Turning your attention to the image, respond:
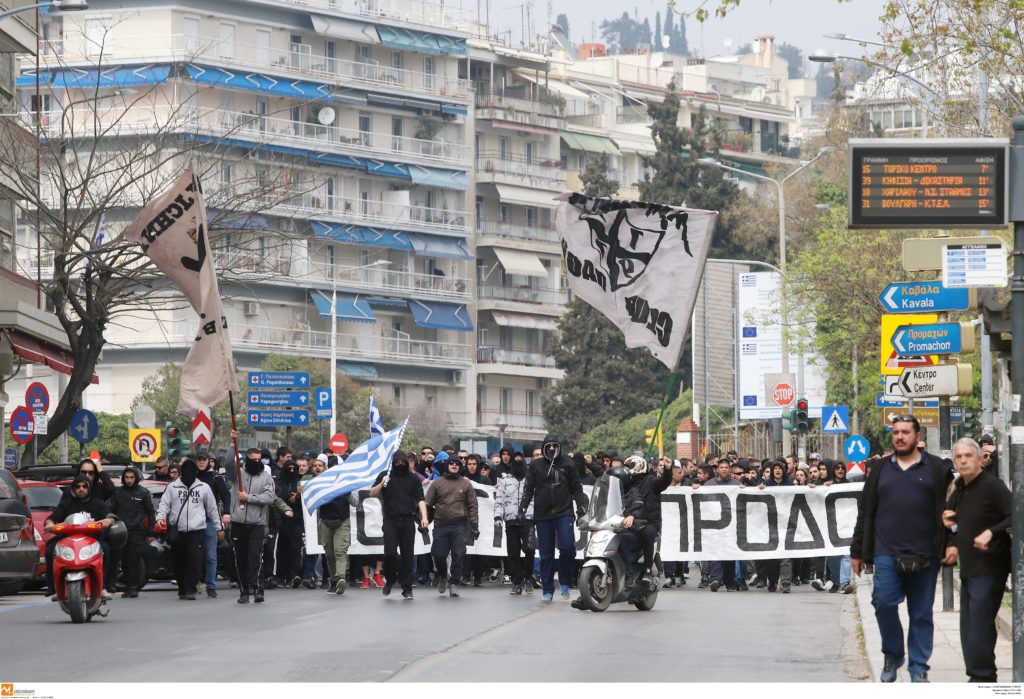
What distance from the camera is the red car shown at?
27062 mm

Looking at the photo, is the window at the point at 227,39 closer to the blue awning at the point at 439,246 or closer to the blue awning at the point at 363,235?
the blue awning at the point at 363,235

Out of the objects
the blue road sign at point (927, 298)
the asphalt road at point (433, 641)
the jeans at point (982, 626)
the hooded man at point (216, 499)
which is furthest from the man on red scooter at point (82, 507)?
the jeans at point (982, 626)

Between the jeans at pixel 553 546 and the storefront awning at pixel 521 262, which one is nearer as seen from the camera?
the jeans at pixel 553 546

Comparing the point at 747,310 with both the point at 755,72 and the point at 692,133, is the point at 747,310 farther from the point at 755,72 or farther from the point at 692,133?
the point at 755,72

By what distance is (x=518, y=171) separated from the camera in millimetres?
113062

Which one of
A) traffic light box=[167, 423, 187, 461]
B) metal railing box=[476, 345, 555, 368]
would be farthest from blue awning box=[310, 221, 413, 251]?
traffic light box=[167, 423, 187, 461]

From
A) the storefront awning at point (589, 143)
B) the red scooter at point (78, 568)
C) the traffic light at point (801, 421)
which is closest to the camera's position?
the red scooter at point (78, 568)

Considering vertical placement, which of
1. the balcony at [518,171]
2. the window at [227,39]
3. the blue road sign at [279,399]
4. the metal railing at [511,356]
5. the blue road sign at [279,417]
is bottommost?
the blue road sign at [279,417]

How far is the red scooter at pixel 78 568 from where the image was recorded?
20.5 m

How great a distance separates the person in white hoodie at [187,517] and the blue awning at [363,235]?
73.6m

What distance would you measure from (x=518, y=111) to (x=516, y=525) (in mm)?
87629

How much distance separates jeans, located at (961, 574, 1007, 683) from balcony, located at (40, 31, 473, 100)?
7428cm

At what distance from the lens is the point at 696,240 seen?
2139cm

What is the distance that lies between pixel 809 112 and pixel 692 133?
260 feet
